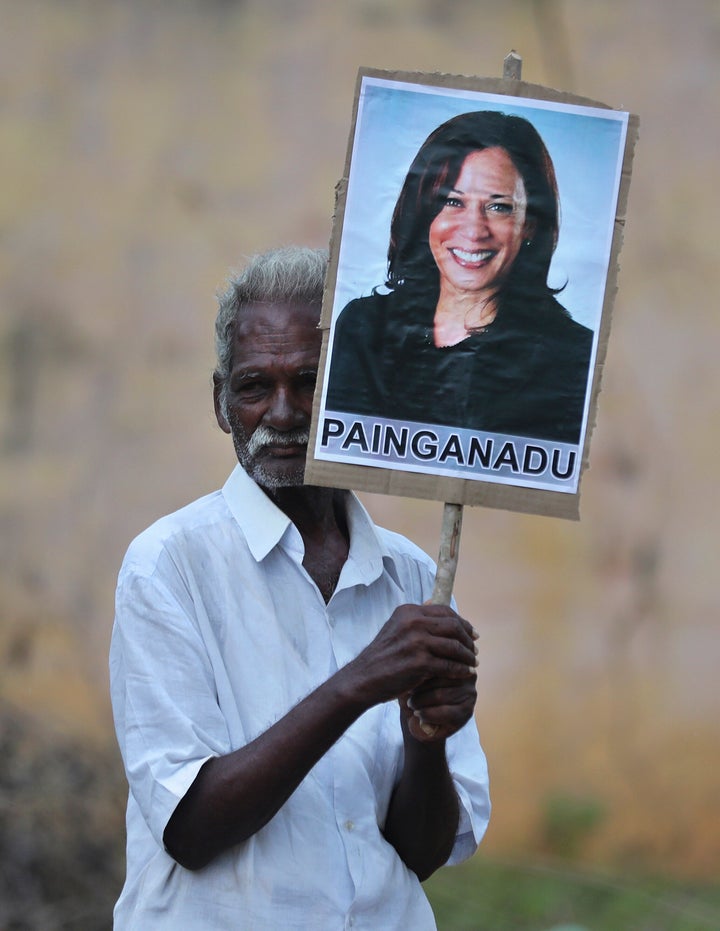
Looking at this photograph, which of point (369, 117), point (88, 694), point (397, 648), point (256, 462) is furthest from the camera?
point (88, 694)

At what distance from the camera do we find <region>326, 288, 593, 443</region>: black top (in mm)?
2285

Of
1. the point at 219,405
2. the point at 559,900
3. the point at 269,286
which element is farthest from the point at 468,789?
the point at 559,900

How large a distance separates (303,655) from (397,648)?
0.28 m

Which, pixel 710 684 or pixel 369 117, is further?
pixel 710 684

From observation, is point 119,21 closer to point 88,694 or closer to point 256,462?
point 88,694

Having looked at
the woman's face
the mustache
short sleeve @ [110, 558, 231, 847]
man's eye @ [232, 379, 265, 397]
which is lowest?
short sleeve @ [110, 558, 231, 847]

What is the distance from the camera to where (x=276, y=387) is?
8.14 ft

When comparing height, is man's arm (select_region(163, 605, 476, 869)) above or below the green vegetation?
above

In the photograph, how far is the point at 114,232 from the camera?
4727 mm

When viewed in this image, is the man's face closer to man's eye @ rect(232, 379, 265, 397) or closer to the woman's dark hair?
man's eye @ rect(232, 379, 265, 397)

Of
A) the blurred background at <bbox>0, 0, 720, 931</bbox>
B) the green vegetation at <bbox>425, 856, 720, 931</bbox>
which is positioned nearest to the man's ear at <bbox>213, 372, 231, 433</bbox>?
the blurred background at <bbox>0, 0, 720, 931</bbox>

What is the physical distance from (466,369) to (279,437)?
1.15ft

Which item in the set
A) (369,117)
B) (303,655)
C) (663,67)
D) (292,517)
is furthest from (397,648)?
(663,67)

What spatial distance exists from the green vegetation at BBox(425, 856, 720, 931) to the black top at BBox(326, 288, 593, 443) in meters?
2.47
